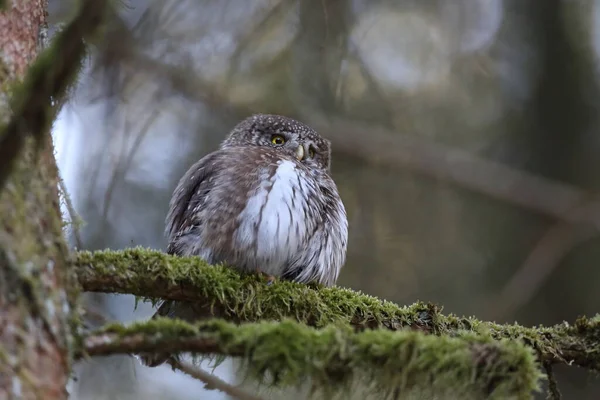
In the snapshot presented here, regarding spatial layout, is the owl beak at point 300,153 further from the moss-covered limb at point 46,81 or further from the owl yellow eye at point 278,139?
the moss-covered limb at point 46,81

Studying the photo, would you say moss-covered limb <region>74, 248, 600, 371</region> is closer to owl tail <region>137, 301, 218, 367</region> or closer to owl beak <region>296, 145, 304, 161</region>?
owl tail <region>137, 301, 218, 367</region>

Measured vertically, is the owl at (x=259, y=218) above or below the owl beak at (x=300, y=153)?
below

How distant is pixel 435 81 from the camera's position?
24.9 feet

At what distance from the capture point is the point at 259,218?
3795mm

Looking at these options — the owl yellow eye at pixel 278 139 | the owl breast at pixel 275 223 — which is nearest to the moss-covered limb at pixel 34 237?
the owl breast at pixel 275 223

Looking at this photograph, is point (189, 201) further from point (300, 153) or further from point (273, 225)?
point (300, 153)

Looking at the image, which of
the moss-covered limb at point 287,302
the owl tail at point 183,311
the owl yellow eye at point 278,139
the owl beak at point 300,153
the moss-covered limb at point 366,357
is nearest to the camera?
the moss-covered limb at point 366,357

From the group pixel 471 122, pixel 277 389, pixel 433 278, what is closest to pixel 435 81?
pixel 471 122

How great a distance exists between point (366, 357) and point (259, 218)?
5.95 ft

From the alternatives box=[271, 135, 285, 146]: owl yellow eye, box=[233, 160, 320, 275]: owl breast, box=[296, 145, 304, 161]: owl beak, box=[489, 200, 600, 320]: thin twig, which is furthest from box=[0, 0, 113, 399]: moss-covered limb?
box=[489, 200, 600, 320]: thin twig

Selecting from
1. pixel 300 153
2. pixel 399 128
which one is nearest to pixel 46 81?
pixel 300 153

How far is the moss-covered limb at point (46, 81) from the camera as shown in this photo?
1470 mm

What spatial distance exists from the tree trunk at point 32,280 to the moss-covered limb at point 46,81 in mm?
25

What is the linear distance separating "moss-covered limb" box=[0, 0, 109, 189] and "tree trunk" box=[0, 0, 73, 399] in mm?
25
